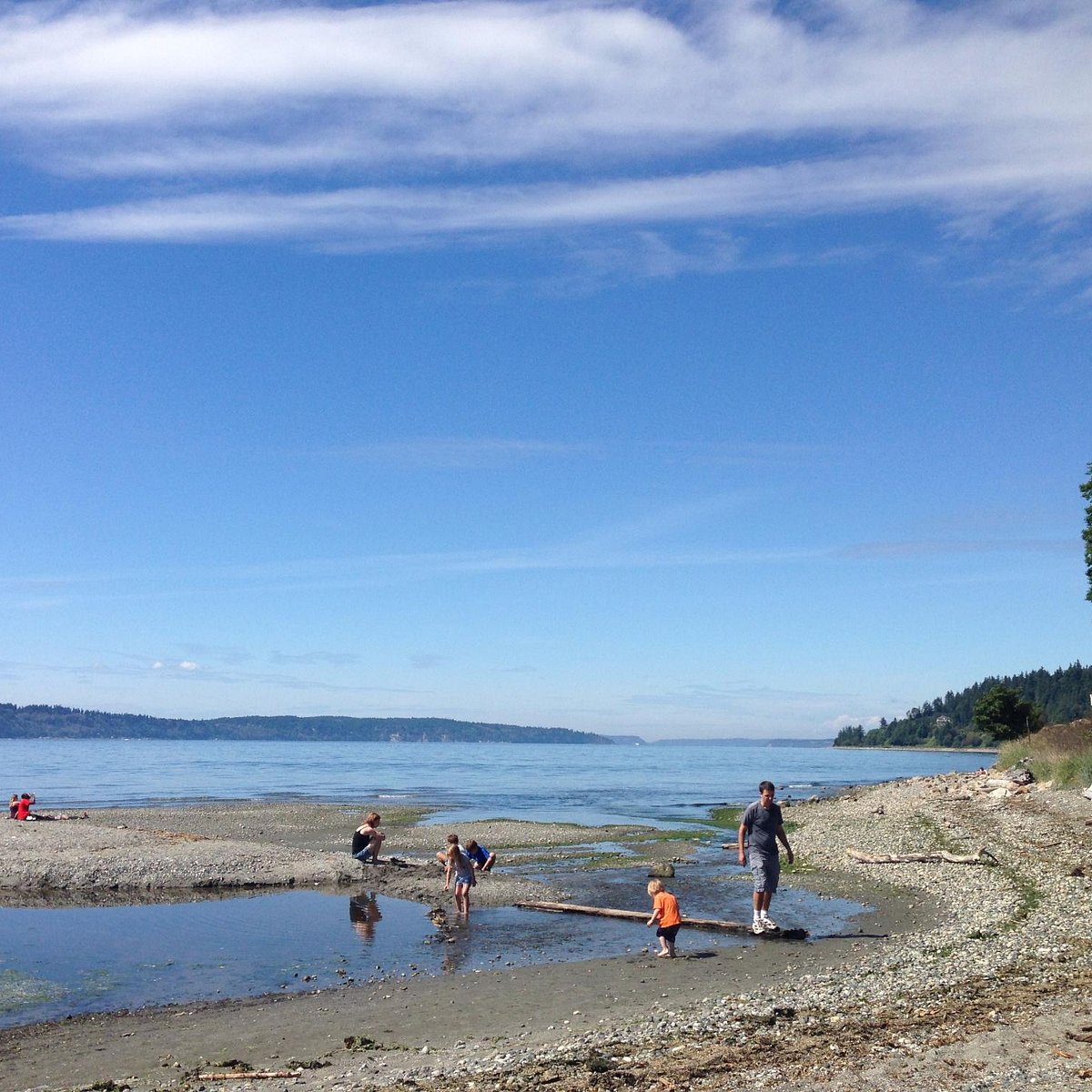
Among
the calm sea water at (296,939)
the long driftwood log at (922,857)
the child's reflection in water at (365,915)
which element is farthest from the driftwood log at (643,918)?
the long driftwood log at (922,857)

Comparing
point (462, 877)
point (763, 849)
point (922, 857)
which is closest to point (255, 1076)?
point (763, 849)

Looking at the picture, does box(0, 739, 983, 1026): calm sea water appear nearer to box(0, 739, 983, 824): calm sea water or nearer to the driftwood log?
the driftwood log

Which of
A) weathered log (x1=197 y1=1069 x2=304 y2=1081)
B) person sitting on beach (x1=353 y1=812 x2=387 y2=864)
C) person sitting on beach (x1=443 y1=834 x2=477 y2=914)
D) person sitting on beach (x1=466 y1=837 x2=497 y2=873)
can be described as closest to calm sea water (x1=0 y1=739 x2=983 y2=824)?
person sitting on beach (x1=353 y1=812 x2=387 y2=864)

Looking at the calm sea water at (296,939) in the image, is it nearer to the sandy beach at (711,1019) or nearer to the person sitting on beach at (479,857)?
the sandy beach at (711,1019)

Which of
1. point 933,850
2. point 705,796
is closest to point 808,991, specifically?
point 933,850

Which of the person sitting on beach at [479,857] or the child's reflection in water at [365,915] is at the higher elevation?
the person sitting on beach at [479,857]

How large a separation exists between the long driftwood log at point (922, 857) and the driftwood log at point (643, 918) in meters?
8.84

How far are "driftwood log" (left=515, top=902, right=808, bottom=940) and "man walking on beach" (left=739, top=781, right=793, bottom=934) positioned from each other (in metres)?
0.29

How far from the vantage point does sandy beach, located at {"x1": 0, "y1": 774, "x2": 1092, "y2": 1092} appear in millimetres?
10172

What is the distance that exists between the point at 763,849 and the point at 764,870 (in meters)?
0.44

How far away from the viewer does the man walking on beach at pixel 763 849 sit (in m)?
18.1

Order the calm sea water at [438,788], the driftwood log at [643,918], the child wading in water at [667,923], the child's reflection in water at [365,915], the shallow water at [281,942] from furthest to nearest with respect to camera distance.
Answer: the calm sea water at [438,788]
the child's reflection in water at [365,915]
the driftwood log at [643,918]
the child wading in water at [667,923]
the shallow water at [281,942]

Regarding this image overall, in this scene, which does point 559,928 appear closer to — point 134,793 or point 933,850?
point 933,850

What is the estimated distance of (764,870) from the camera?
18.2 meters
